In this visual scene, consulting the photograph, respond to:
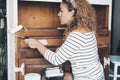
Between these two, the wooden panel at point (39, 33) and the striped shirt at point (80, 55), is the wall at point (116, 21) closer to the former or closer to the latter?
the wooden panel at point (39, 33)

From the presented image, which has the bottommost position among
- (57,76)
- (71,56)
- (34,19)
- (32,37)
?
(57,76)

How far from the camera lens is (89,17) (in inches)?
73.2

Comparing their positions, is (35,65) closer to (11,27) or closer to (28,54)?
(28,54)

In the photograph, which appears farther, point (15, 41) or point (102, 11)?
point (102, 11)

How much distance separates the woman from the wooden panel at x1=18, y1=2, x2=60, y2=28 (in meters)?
0.27

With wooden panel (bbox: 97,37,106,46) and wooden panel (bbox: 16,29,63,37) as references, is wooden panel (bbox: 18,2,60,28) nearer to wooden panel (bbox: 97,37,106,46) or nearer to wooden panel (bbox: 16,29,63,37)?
wooden panel (bbox: 16,29,63,37)

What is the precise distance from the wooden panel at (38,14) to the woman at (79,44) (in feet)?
0.90

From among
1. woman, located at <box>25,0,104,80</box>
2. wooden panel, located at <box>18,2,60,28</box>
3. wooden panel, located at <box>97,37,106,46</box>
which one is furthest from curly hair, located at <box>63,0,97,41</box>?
wooden panel, located at <box>97,37,106,46</box>

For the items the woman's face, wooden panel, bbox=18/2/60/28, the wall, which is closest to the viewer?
the woman's face

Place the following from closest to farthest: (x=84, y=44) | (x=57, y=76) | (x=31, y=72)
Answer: (x=84, y=44), (x=57, y=76), (x=31, y=72)

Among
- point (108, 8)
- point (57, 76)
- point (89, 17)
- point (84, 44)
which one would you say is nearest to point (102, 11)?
point (108, 8)

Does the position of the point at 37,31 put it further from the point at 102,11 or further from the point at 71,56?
the point at 102,11

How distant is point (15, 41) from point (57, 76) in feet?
1.59

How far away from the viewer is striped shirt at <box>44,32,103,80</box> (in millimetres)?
1744
